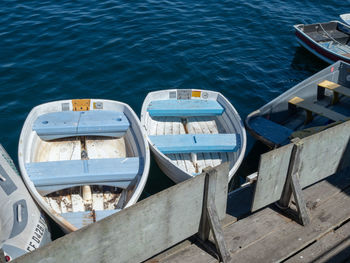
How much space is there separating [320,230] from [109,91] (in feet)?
28.3

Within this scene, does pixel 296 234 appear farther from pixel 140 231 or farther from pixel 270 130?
pixel 270 130

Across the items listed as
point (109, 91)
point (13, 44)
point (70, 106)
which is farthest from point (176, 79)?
point (13, 44)

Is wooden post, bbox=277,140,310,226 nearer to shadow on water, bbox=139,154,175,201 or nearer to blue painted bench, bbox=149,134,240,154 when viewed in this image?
blue painted bench, bbox=149,134,240,154

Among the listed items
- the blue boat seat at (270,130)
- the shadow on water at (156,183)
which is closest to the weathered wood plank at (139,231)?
the shadow on water at (156,183)

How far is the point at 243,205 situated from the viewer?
17.6ft

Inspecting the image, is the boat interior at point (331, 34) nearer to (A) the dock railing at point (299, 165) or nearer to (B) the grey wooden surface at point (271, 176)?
(A) the dock railing at point (299, 165)

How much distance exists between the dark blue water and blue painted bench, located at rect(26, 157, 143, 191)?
1.78m

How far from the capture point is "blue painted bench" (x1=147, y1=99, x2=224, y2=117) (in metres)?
9.45

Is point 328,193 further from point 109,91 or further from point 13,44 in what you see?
point 13,44

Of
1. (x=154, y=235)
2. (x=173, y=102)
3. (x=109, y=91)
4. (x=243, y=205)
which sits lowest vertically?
(x=109, y=91)

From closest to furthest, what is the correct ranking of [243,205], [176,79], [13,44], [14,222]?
[243,205]
[14,222]
[176,79]
[13,44]

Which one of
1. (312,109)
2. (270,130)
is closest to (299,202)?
(270,130)

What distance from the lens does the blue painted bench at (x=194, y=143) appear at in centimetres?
816

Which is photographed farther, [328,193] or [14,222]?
[14,222]
